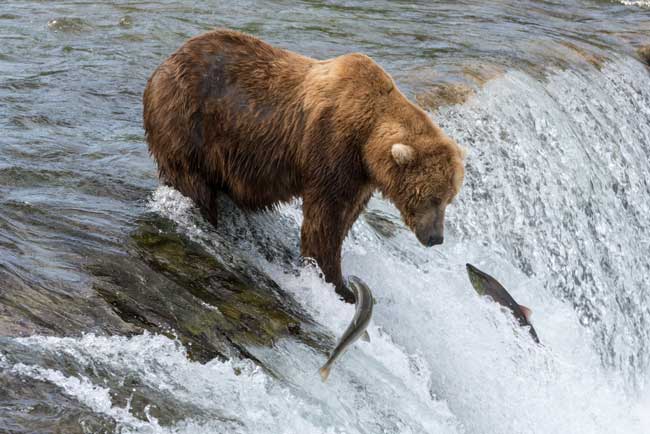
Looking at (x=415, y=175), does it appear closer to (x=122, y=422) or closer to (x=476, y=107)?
(x=122, y=422)

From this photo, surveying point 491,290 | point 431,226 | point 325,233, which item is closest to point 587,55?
point 491,290

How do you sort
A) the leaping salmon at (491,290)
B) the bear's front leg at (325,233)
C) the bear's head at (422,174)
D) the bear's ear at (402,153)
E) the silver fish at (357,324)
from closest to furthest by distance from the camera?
the silver fish at (357,324)
the bear's ear at (402,153)
the bear's head at (422,174)
the bear's front leg at (325,233)
the leaping salmon at (491,290)

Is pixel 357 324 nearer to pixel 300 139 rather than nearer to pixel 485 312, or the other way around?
pixel 300 139

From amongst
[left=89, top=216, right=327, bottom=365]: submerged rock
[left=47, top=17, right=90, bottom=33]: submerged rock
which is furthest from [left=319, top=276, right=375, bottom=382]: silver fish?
[left=47, top=17, right=90, bottom=33]: submerged rock

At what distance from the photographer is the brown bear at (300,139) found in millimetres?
5297

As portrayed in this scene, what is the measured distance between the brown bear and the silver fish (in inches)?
34.1

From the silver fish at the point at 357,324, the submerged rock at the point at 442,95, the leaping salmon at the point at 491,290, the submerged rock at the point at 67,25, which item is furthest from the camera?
the submerged rock at the point at 67,25

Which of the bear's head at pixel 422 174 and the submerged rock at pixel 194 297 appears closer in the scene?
the submerged rock at pixel 194 297

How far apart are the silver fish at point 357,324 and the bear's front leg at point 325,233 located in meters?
0.84

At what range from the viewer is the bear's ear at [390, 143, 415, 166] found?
5.08 meters

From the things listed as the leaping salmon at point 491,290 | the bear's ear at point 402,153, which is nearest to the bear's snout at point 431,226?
the bear's ear at point 402,153

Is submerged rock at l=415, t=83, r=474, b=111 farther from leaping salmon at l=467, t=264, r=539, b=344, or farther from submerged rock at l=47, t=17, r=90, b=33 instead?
submerged rock at l=47, t=17, r=90, b=33

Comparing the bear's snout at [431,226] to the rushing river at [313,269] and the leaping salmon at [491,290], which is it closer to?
the rushing river at [313,269]

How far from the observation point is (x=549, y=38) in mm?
11875
